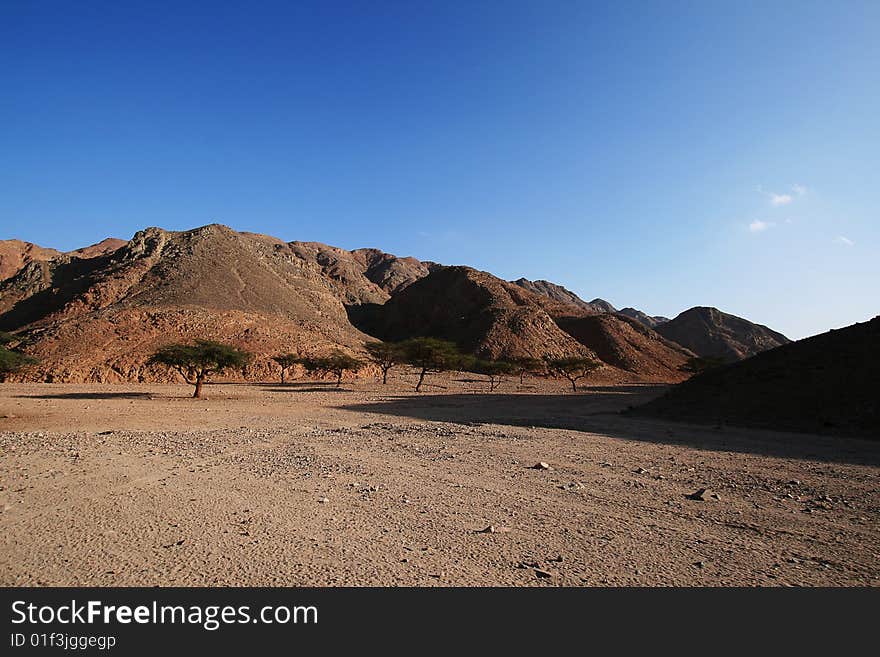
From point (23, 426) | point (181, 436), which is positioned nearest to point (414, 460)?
point (181, 436)

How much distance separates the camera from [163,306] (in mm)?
62000

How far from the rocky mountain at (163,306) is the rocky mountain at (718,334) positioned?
4535 inches

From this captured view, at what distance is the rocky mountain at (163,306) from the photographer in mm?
51344

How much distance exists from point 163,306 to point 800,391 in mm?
68011

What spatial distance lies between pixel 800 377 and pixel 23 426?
3637 centimetres

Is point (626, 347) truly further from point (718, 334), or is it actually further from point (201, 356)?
point (201, 356)

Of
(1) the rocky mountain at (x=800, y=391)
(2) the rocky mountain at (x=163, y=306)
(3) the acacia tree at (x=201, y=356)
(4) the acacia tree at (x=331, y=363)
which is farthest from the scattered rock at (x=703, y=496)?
(2) the rocky mountain at (x=163, y=306)

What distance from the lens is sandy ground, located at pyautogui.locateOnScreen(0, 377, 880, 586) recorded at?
5.08m

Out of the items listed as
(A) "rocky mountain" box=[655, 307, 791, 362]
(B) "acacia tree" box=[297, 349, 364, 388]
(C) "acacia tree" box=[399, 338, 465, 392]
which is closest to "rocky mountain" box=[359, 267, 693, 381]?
(C) "acacia tree" box=[399, 338, 465, 392]

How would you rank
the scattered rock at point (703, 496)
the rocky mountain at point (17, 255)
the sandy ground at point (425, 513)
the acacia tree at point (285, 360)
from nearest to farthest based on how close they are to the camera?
the sandy ground at point (425, 513), the scattered rock at point (703, 496), the acacia tree at point (285, 360), the rocky mountain at point (17, 255)

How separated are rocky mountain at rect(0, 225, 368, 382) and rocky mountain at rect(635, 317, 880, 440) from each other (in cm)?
4667

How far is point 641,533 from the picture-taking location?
6344 millimetres

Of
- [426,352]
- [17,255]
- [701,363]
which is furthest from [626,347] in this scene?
[17,255]

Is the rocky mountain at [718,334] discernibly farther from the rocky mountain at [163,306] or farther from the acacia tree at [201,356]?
the acacia tree at [201,356]
